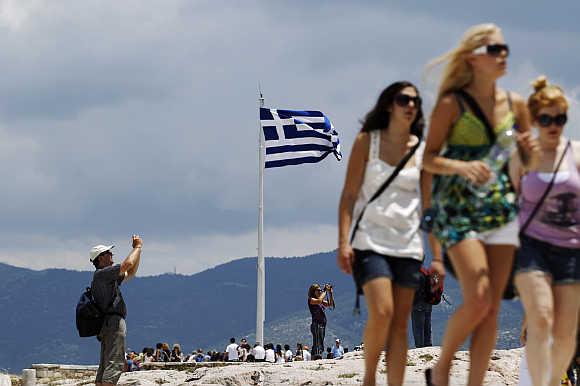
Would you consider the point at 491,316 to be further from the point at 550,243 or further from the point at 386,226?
the point at 386,226

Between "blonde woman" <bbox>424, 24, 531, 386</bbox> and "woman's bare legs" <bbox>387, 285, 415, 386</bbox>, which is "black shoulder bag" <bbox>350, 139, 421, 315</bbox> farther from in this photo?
"blonde woman" <bbox>424, 24, 531, 386</bbox>

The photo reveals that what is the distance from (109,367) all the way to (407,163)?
16.1 ft

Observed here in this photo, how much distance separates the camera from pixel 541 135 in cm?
721

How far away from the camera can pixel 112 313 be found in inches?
437

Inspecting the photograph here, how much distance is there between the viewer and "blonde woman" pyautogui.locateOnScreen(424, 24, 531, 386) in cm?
636

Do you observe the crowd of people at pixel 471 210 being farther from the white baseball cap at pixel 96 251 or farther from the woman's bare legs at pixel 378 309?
the white baseball cap at pixel 96 251

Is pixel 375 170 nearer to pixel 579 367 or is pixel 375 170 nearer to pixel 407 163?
pixel 407 163

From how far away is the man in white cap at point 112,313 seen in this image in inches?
432

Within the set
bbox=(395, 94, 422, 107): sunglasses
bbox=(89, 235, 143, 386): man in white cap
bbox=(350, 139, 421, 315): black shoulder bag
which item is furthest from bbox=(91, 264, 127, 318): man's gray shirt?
bbox=(395, 94, 422, 107): sunglasses

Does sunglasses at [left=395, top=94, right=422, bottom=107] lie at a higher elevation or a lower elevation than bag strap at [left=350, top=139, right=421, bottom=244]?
higher

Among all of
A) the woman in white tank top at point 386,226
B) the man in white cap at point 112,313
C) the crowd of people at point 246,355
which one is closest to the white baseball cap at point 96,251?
the man in white cap at point 112,313

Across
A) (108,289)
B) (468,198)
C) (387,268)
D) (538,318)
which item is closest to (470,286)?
(468,198)

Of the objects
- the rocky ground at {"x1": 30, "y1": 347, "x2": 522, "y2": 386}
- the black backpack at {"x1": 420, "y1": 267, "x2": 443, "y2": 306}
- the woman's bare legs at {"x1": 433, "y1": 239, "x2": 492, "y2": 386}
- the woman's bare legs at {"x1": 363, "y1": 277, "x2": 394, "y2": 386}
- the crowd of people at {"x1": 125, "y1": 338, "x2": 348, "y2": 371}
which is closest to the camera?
the woman's bare legs at {"x1": 433, "y1": 239, "x2": 492, "y2": 386}

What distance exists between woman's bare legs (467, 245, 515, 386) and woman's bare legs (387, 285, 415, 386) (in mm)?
526
